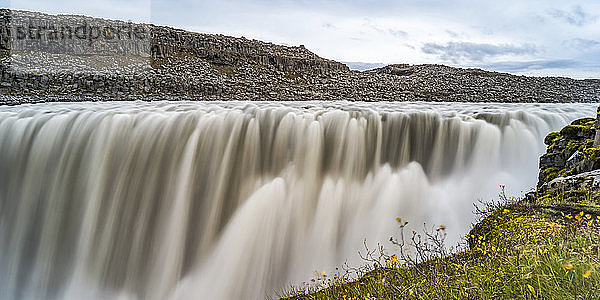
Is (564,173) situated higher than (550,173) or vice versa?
(564,173)

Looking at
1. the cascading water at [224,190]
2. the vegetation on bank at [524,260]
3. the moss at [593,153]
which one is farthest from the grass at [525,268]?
the cascading water at [224,190]

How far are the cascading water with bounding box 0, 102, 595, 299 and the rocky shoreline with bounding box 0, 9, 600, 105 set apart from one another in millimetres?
17059

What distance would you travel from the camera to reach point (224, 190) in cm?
815

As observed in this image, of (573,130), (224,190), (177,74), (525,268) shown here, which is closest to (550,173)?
(573,130)

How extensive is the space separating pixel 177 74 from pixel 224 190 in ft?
110

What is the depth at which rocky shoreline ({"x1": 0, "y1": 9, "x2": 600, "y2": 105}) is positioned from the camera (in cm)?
2898

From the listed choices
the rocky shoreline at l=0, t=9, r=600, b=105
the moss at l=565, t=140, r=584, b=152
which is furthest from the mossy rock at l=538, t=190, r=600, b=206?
the rocky shoreline at l=0, t=9, r=600, b=105

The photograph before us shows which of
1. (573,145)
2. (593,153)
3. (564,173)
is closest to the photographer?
(593,153)

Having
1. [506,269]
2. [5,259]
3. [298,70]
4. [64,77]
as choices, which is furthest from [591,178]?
[298,70]

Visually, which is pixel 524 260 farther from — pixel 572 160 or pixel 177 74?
pixel 177 74

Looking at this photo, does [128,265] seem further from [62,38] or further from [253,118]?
[62,38]

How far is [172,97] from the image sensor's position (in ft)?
99.5

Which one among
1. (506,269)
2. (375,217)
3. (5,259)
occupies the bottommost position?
(5,259)

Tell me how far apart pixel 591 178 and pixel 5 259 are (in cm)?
1109
